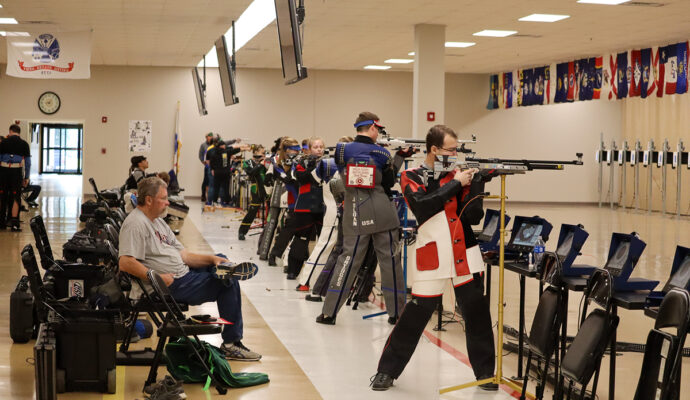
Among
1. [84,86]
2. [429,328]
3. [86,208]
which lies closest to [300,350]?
[429,328]

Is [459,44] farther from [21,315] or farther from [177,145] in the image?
[21,315]

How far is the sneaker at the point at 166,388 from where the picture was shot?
4656 millimetres

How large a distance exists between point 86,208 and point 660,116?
1470 cm

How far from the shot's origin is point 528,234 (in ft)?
17.6

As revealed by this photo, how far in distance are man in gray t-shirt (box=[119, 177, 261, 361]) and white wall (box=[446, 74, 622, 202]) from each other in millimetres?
18373

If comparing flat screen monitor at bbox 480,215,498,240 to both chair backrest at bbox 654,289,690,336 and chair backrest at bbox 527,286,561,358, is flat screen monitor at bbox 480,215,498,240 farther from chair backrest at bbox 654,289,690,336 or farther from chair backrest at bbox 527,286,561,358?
chair backrest at bbox 654,289,690,336

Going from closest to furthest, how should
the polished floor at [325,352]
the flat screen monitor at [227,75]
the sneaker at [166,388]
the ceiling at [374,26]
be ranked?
the sneaker at [166,388] → the polished floor at [325,352] → the ceiling at [374,26] → the flat screen monitor at [227,75]

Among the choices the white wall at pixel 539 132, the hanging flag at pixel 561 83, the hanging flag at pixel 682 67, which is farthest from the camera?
the white wall at pixel 539 132

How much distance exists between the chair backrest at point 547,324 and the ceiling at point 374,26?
27.2 feet

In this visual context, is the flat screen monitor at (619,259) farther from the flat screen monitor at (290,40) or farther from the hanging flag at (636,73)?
the hanging flag at (636,73)

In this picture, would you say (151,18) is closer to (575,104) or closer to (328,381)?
(328,381)

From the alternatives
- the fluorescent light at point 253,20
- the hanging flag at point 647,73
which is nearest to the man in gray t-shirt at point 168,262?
the fluorescent light at point 253,20

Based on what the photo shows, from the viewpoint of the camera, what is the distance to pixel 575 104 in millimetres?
23766

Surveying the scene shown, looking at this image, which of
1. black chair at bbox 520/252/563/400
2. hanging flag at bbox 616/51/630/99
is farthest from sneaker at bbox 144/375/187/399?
hanging flag at bbox 616/51/630/99
